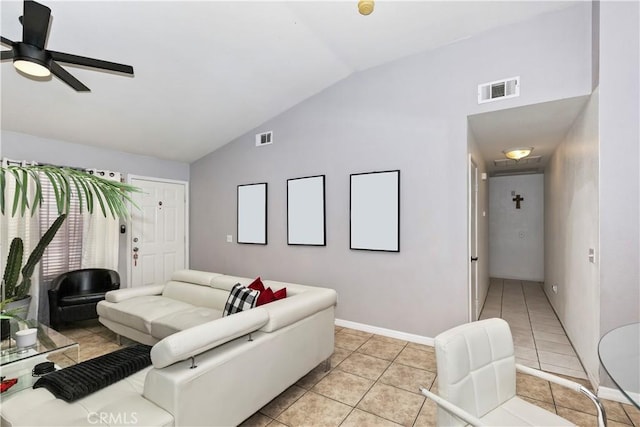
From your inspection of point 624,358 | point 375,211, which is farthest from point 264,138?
point 624,358

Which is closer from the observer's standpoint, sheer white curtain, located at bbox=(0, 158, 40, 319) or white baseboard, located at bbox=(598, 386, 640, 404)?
white baseboard, located at bbox=(598, 386, 640, 404)

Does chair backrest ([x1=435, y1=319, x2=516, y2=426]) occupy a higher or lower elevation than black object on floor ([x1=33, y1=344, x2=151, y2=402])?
higher

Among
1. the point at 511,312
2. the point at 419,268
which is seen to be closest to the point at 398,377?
the point at 419,268

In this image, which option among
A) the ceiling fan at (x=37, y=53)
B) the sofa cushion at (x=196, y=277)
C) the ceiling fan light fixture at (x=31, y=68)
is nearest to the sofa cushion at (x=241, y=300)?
the sofa cushion at (x=196, y=277)

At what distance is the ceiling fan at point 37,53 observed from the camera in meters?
1.81

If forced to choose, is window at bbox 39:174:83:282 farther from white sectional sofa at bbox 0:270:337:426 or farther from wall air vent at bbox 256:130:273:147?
wall air vent at bbox 256:130:273:147

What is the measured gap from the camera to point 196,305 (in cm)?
328

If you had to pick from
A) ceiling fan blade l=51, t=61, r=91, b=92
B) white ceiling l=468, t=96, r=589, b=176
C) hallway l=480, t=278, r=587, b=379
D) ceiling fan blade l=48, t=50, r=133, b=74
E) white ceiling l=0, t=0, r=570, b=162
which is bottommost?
hallway l=480, t=278, r=587, b=379

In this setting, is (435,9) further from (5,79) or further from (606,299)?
(5,79)

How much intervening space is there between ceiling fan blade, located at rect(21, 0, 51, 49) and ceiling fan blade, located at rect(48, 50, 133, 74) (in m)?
0.09

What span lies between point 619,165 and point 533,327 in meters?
2.33

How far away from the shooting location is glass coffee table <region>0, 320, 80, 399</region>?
1935mm

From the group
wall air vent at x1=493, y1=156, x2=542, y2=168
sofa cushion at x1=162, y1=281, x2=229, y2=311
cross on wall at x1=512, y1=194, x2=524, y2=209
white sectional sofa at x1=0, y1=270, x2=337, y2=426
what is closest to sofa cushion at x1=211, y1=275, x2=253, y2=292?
sofa cushion at x1=162, y1=281, x2=229, y2=311

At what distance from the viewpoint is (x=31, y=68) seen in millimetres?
2166
